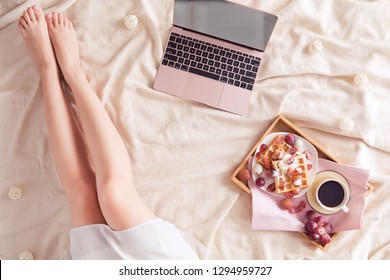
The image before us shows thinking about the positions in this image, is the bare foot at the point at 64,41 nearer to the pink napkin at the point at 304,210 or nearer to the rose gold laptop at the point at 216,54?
the rose gold laptop at the point at 216,54

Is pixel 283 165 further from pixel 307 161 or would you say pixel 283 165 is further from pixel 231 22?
pixel 231 22

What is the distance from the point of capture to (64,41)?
133 centimetres

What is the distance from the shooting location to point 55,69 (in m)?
1.31

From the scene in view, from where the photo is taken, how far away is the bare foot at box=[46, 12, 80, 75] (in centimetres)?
131

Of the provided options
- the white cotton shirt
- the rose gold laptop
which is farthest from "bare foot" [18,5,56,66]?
the white cotton shirt

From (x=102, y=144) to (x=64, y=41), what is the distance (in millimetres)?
322

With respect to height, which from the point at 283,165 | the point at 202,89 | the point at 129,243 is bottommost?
the point at 129,243

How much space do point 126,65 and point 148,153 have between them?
250mm

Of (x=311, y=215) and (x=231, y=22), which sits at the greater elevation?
(x=231, y=22)

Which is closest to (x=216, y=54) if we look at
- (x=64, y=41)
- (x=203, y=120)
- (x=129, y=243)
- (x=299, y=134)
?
(x=203, y=120)

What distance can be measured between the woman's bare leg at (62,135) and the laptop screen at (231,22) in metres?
0.38

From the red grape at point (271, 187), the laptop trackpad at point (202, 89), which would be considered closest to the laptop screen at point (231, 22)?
the laptop trackpad at point (202, 89)

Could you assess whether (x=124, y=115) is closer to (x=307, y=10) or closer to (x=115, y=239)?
(x=115, y=239)
